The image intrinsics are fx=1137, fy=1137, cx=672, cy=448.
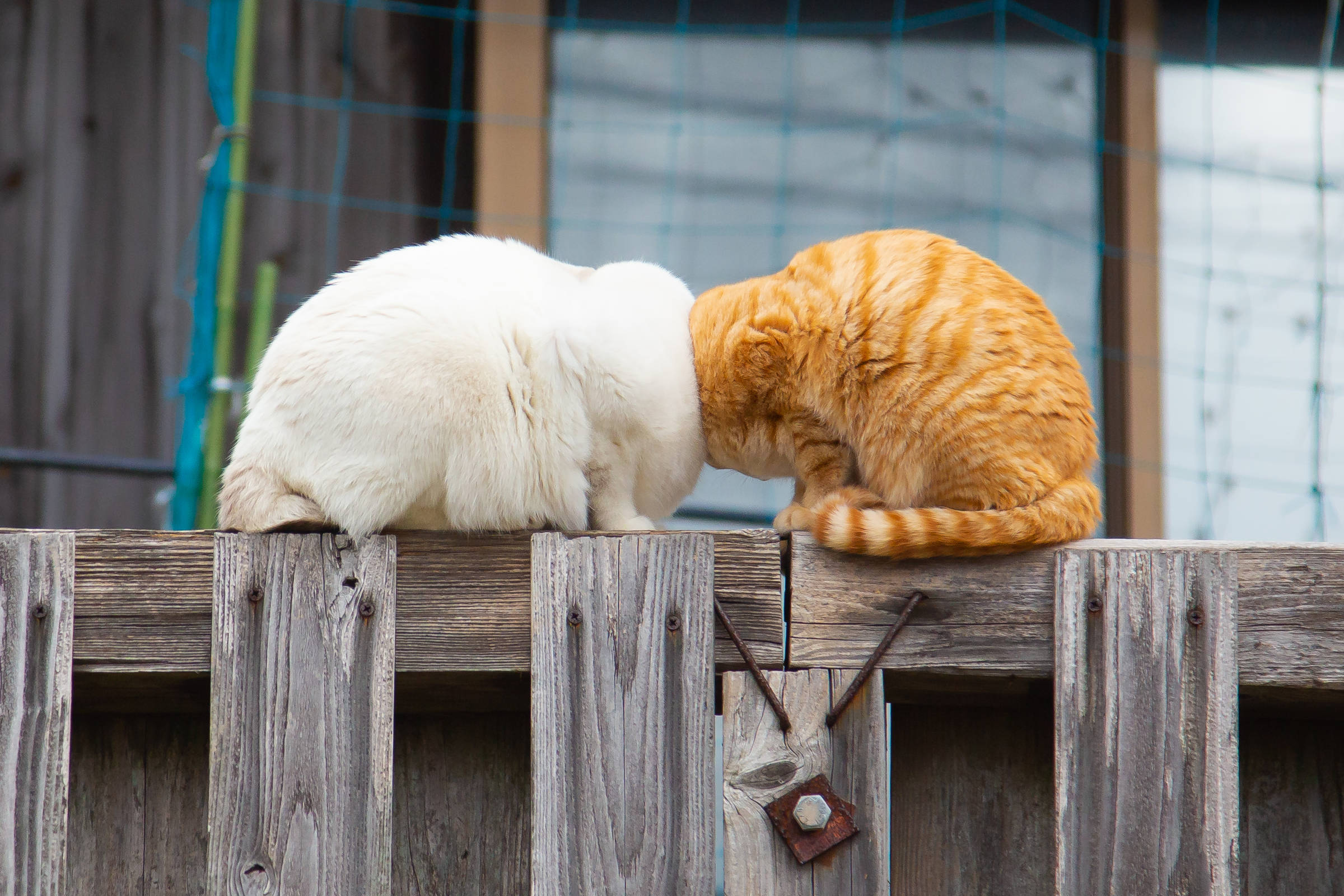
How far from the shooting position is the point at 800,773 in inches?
53.5

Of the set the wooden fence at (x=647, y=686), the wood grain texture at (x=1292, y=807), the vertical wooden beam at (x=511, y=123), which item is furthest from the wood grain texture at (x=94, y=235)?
the wood grain texture at (x=1292, y=807)

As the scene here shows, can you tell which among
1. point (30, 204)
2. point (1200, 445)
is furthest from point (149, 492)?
point (1200, 445)

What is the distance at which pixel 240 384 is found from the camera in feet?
9.70

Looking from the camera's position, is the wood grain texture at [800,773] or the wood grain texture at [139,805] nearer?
the wood grain texture at [800,773]

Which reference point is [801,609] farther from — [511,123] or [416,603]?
[511,123]

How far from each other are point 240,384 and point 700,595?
1974 mm

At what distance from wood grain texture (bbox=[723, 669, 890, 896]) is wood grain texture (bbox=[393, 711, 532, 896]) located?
33cm

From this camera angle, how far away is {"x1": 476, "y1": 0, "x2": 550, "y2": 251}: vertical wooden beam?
10.9 feet

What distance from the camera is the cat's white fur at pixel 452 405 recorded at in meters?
1.56

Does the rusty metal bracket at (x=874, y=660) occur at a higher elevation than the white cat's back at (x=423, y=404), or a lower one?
lower

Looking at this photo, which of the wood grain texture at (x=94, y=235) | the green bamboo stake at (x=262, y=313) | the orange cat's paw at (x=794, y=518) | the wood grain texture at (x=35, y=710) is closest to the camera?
the wood grain texture at (x=35, y=710)

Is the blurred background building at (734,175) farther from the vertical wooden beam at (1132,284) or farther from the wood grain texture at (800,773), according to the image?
the wood grain texture at (800,773)

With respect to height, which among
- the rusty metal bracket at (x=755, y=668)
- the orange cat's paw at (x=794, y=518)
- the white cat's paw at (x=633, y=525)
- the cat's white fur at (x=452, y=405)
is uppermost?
the cat's white fur at (x=452, y=405)

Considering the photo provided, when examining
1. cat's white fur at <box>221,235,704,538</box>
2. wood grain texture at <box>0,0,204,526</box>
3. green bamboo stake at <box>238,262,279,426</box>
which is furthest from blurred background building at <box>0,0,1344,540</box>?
cat's white fur at <box>221,235,704,538</box>
